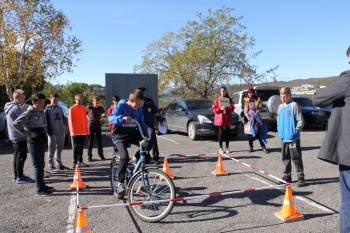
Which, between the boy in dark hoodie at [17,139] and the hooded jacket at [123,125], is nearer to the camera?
the hooded jacket at [123,125]

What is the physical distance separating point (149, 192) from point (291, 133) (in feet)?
9.94

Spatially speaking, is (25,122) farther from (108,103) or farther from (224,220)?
(108,103)

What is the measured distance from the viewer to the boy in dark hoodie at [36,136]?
592 cm

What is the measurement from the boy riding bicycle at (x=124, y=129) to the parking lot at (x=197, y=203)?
2.14 ft

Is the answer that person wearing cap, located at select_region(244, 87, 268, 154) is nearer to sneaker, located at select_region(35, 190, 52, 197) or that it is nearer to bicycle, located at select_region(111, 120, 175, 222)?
bicycle, located at select_region(111, 120, 175, 222)

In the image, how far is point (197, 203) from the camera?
5.33 m

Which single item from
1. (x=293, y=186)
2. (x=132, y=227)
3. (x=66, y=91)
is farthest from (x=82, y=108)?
(x=66, y=91)

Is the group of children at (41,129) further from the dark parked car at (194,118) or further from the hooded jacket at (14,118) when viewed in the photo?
the dark parked car at (194,118)

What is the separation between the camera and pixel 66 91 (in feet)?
99.3

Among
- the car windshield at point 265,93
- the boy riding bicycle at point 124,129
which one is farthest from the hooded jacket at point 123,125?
the car windshield at point 265,93

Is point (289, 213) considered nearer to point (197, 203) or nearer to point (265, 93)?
point (197, 203)

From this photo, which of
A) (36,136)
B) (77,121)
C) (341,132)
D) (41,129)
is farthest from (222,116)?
(341,132)

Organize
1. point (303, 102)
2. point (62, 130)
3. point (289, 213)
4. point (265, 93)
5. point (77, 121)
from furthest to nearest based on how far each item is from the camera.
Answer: point (303, 102) → point (265, 93) → point (77, 121) → point (62, 130) → point (289, 213)

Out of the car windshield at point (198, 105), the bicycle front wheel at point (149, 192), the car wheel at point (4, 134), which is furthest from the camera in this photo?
the car wheel at point (4, 134)
